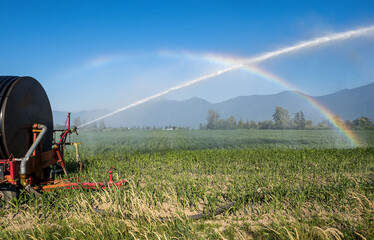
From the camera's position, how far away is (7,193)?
611 cm

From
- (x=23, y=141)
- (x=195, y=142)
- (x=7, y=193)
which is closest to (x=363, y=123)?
(x=195, y=142)

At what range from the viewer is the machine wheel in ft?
20.0

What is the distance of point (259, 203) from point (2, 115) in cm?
652

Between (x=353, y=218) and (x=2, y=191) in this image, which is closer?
(x=353, y=218)

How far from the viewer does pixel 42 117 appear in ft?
26.8

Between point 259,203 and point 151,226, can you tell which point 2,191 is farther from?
point 259,203

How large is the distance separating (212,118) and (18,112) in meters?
63.2

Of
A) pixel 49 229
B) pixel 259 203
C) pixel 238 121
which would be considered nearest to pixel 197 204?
pixel 259 203

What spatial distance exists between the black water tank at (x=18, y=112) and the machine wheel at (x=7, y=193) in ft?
2.71

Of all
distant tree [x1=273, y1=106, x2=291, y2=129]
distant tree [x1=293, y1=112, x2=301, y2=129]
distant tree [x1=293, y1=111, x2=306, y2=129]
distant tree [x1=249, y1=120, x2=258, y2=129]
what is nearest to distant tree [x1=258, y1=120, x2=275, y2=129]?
distant tree [x1=249, y1=120, x2=258, y2=129]

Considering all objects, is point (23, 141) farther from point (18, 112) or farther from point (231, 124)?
point (231, 124)

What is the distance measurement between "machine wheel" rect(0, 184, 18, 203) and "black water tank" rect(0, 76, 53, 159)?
83 cm

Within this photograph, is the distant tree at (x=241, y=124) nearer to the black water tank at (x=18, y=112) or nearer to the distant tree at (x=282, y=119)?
the distant tree at (x=282, y=119)

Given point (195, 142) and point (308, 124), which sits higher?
point (308, 124)
